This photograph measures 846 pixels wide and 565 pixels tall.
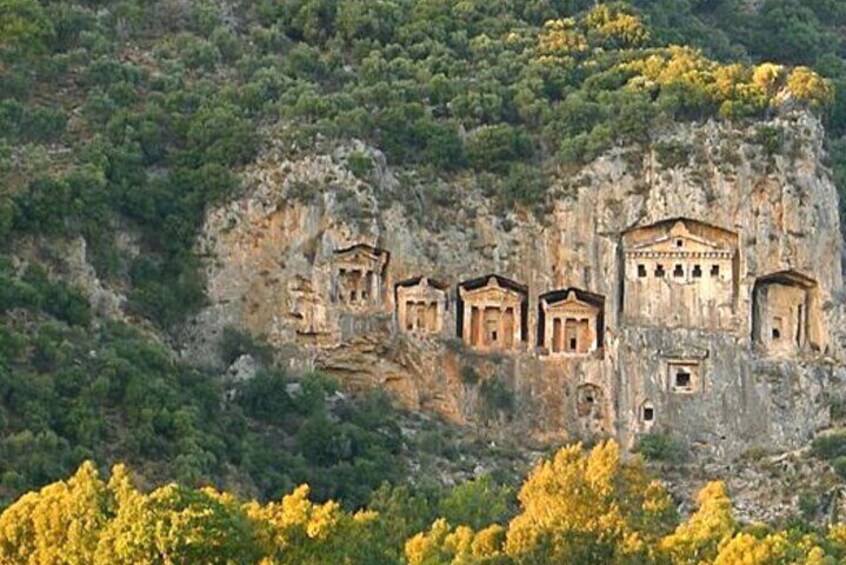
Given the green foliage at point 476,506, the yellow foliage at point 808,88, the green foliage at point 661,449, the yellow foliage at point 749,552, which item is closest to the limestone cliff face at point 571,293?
the green foliage at point 661,449

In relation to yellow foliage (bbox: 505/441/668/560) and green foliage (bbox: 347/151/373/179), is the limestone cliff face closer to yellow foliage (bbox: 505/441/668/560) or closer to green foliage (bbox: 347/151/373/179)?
green foliage (bbox: 347/151/373/179)

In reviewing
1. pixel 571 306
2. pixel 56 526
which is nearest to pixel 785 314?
pixel 571 306

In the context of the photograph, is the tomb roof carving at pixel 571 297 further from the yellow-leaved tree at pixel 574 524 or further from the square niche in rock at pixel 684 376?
the yellow-leaved tree at pixel 574 524

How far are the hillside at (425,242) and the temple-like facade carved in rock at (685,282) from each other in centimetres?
9

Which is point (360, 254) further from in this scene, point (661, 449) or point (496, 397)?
point (661, 449)

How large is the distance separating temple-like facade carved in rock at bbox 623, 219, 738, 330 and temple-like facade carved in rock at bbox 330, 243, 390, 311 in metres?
5.85

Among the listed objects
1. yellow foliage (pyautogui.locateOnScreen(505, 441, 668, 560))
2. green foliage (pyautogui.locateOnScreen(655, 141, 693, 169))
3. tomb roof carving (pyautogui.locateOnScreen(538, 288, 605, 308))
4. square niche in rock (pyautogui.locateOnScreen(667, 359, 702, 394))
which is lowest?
yellow foliage (pyautogui.locateOnScreen(505, 441, 668, 560))

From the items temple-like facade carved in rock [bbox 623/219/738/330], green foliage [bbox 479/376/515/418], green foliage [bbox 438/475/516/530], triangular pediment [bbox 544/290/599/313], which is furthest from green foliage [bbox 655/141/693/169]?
green foliage [bbox 438/475/516/530]

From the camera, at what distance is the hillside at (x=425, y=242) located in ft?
288

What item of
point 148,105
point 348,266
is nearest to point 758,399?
point 348,266

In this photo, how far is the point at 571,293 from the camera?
9106cm

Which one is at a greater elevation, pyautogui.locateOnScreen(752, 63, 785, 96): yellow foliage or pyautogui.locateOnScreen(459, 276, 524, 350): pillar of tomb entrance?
pyautogui.locateOnScreen(752, 63, 785, 96): yellow foliage

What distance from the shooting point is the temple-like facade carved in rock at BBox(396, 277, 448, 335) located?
9069 cm

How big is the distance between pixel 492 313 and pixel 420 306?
1.76 meters
